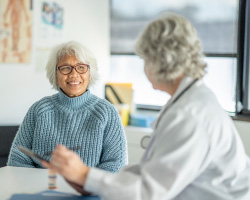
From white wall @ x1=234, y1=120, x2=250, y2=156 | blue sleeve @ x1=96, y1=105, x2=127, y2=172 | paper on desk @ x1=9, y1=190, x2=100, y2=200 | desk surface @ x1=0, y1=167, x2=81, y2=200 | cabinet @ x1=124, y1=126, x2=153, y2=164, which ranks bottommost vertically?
cabinet @ x1=124, y1=126, x2=153, y2=164

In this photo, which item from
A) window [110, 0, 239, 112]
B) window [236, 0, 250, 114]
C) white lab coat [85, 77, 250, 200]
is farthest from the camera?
window [110, 0, 239, 112]

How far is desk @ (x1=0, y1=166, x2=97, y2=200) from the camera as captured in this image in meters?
1.96

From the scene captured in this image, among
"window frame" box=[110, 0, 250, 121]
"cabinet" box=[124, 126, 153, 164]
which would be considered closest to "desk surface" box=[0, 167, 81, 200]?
"cabinet" box=[124, 126, 153, 164]

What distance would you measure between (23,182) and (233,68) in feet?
7.88

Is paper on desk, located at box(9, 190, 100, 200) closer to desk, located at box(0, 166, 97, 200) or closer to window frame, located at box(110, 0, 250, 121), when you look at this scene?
desk, located at box(0, 166, 97, 200)

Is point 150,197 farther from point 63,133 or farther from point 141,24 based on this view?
point 141,24

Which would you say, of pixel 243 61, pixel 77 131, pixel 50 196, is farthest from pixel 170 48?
pixel 243 61

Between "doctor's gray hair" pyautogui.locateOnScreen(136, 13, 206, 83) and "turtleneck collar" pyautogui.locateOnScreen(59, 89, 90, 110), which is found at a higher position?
"doctor's gray hair" pyautogui.locateOnScreen(136, 13, 206, 83)

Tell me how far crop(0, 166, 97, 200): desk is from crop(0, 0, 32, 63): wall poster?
147 centimetres

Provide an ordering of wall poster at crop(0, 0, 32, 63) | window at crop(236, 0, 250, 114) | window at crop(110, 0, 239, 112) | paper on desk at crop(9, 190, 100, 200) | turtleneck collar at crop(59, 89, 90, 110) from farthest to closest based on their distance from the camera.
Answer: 1. window at crop(110, 0, 239, 112)
2. window at crop(236, 0, 250, 114)
3. wall poster at crop(0, 0, 32, 63)
4. turtleneck collar at crop(59, 89, 90, 110)
5. paper on desk at crop(9, 190, 100, 200)

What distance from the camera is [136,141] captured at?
13.2 feet

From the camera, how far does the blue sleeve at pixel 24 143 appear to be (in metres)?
2.52

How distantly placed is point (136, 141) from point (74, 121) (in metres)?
1.58

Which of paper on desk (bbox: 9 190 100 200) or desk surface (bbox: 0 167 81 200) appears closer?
paper on desk (bbox: 9 190 100 200)
